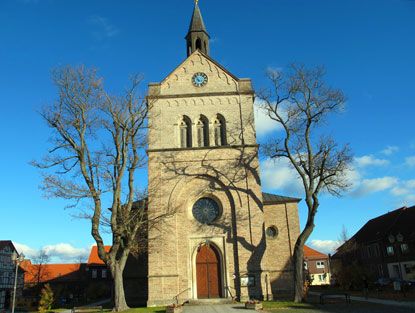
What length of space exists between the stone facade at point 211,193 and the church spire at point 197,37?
190 centimetres

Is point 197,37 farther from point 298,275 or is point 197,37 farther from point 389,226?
point 389,226

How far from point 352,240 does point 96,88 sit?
43.3 meters

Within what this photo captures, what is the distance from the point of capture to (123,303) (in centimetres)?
1936

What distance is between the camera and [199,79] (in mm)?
27531

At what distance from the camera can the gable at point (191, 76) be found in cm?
2708

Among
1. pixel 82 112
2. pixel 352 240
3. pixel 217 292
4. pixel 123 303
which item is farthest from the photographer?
pixel 352 240

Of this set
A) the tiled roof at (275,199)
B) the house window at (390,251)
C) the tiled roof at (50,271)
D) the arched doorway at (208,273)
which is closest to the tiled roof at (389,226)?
the house window at (390,251)

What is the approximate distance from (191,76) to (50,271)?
4529 cm

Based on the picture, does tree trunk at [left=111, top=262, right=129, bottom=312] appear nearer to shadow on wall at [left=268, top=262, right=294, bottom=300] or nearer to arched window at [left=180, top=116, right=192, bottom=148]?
arched window at [left=180, top=116, right=192, bottom=148]

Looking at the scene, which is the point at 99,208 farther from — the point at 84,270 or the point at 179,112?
the point at 84,270

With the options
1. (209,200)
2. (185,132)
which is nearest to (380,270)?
(209,200)

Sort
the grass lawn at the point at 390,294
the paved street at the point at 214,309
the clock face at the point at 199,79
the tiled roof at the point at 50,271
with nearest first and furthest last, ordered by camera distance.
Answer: the paved street at the point at 214,309 → the grass lawn at the point at 390,294 → the clock face at the point at 199,79 → the tiled roof at the point at 50,271

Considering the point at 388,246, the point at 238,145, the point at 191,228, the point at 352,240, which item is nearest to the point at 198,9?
the point at 238,145

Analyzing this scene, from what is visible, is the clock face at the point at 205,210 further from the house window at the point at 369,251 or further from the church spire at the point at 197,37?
the house window at the point at 369,251
